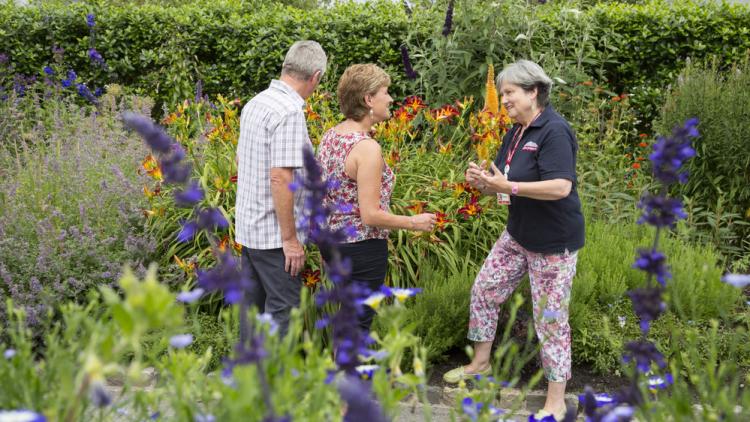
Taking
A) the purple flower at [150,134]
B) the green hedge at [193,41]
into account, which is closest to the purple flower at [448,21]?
the green hedge at [193,41]

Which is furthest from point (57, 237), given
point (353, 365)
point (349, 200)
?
point (353, 365)

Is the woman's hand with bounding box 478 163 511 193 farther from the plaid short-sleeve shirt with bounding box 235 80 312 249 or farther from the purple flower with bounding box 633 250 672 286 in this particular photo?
the purple flower with bounding box 633 250 672 286

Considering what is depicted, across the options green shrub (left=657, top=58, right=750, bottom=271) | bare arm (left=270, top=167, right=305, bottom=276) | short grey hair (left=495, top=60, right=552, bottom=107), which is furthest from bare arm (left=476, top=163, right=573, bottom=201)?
green shrub (left=657, top=58, right=750, bottom=271)

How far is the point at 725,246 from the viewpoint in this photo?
17.2 ft

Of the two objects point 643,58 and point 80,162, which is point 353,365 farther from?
point 643,58

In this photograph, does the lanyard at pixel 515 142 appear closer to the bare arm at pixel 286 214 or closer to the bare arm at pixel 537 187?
the bare arm at pixel 537 187

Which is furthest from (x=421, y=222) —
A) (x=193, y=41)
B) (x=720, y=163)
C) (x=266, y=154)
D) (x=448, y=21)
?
(x=193, y=41)

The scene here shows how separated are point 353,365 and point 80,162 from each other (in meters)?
3.87

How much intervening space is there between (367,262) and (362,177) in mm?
423

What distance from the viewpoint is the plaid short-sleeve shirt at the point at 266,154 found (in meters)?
2.98

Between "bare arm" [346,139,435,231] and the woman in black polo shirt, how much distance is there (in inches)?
18.3

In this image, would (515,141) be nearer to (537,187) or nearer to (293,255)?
(537,187)

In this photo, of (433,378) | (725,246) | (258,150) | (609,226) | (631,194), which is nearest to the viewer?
(258,150)

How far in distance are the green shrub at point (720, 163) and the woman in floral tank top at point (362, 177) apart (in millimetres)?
3046
